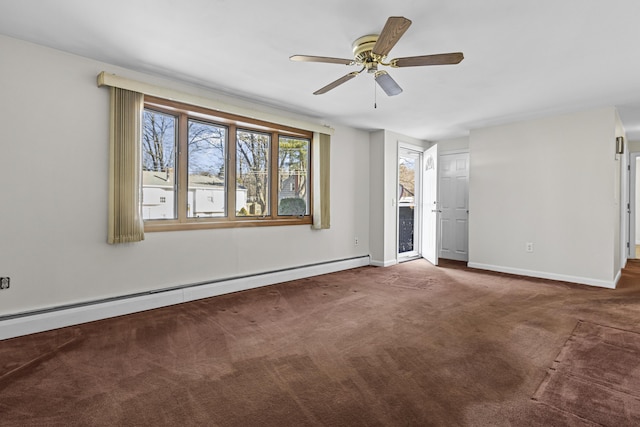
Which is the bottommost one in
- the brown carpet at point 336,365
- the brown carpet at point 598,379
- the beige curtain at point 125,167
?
the brown carpet at point 598,379

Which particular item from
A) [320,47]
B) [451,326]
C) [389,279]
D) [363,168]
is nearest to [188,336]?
[451,326]

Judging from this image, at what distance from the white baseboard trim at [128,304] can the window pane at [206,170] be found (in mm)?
860

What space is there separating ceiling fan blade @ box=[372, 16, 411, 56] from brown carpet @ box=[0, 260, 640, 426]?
2.11 metres

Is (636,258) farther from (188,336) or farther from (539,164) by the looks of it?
(188,336)

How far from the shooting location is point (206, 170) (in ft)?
12.8

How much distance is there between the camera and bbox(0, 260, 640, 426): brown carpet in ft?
5.56

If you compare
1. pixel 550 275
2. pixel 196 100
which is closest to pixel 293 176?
pixel 196 100

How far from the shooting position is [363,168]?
5.75 meters

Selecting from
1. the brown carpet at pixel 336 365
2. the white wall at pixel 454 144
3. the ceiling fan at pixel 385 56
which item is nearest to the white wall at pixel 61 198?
the brown carpet at pixel 336 365

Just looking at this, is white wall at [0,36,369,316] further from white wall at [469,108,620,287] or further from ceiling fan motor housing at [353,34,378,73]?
white wall at [469,108,620,287]

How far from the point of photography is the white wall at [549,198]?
435 cm

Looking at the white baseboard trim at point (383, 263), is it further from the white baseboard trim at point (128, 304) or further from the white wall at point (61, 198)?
the white wall at point (61, 198)

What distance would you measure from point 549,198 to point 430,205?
1.82 meters

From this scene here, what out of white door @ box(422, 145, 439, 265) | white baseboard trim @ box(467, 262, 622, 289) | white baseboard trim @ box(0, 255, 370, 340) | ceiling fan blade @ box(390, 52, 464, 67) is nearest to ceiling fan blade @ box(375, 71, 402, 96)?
ceiling fan blade @ box(390, 52, 464, 67)
